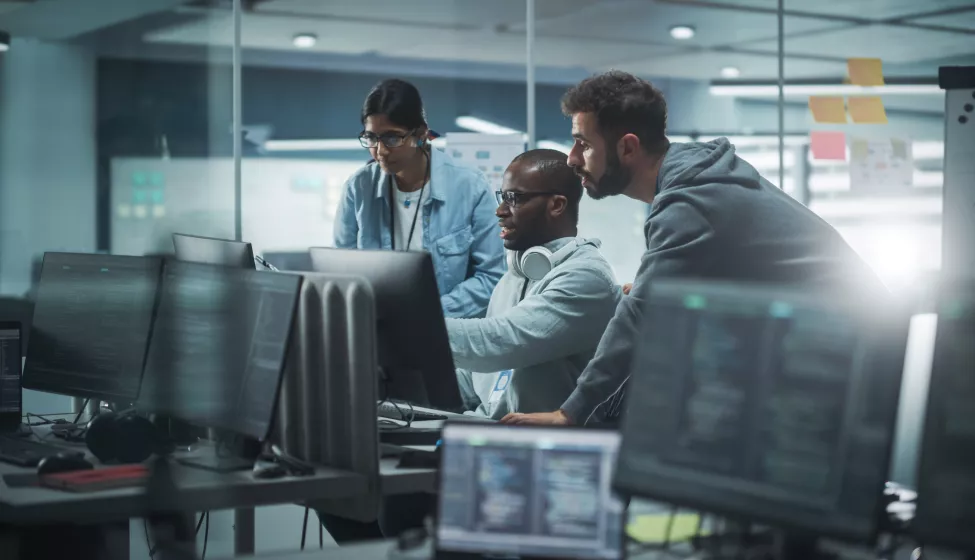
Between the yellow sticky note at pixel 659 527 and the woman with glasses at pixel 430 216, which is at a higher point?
the woman with glasses at pixel 430 216

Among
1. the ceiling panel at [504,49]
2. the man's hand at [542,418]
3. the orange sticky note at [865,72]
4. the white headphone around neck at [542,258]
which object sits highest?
the ceiling panel at [504,49]

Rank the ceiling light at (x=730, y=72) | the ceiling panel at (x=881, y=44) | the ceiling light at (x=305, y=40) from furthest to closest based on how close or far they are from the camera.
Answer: the ceiling light at (x=730, y=72), the ceiling panel at (x=881, y=44), the ceiling light at (x=305, y=40)

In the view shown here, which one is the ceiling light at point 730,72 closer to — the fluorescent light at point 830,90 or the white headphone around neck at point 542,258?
the fluorescent light at point 830,90

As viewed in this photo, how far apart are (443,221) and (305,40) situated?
2.02 meters

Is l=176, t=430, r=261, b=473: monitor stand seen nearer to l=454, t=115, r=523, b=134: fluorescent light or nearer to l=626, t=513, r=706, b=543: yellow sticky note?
l=626, t=513, r=706, b=543: yellow sticky note

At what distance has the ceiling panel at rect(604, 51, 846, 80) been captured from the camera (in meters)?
5.24

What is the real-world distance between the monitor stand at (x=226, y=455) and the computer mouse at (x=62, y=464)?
183mm

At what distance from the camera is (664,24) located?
5035 mm

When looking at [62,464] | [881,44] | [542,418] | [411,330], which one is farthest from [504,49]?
[62,464]

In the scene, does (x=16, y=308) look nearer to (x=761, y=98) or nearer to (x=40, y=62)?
(x=40, y=62)

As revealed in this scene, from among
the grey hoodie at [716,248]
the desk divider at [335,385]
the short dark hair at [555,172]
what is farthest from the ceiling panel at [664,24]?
the desk divider at [335,385]

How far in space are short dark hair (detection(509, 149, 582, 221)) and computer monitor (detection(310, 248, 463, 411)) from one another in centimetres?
47

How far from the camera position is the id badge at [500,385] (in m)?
2.77

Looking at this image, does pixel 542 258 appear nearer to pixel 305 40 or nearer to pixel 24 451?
pixel 24 451
